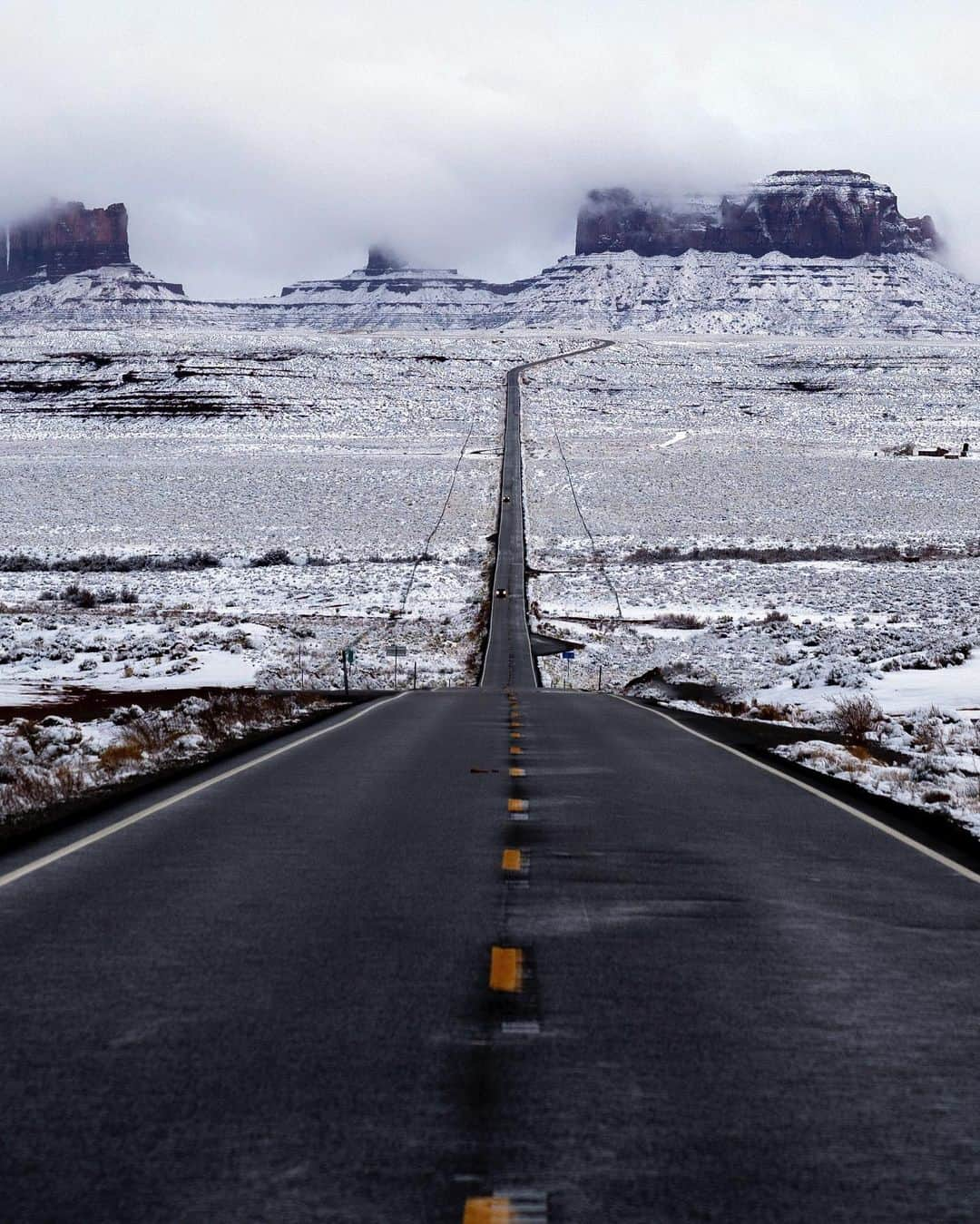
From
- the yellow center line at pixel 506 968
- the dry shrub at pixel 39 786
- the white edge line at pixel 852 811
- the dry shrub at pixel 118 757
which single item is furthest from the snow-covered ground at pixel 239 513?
the yellow center line at pixel 506 968

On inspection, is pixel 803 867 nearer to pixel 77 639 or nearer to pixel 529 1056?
pixel 529 1056

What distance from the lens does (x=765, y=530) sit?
92875 mm

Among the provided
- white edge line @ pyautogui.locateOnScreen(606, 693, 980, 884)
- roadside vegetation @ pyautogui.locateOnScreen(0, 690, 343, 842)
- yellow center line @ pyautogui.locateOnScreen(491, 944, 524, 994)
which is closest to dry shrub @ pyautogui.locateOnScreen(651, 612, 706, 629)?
roadside vegetation @ pyautogui.locateOnScreen(0, 690, 343, 842)

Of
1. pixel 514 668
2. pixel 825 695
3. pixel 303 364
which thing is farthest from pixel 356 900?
pixel 303 364

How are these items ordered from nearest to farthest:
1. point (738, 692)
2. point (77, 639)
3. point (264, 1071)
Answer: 1. point (264, 1071)
2. point (738, 692)
3. point (77, 639)

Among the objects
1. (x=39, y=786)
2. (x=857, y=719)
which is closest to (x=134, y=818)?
(x=39, y=786)

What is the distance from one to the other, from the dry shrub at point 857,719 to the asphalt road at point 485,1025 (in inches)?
435

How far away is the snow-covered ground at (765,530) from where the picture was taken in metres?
37.8

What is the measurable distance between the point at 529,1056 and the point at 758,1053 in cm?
91

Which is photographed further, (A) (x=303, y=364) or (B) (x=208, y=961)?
(A) (x=303, y=364)

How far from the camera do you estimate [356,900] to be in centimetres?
831

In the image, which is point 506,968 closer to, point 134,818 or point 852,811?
point 134,818

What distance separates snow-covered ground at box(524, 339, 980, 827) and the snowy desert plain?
304 mm

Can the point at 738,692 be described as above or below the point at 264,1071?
below
